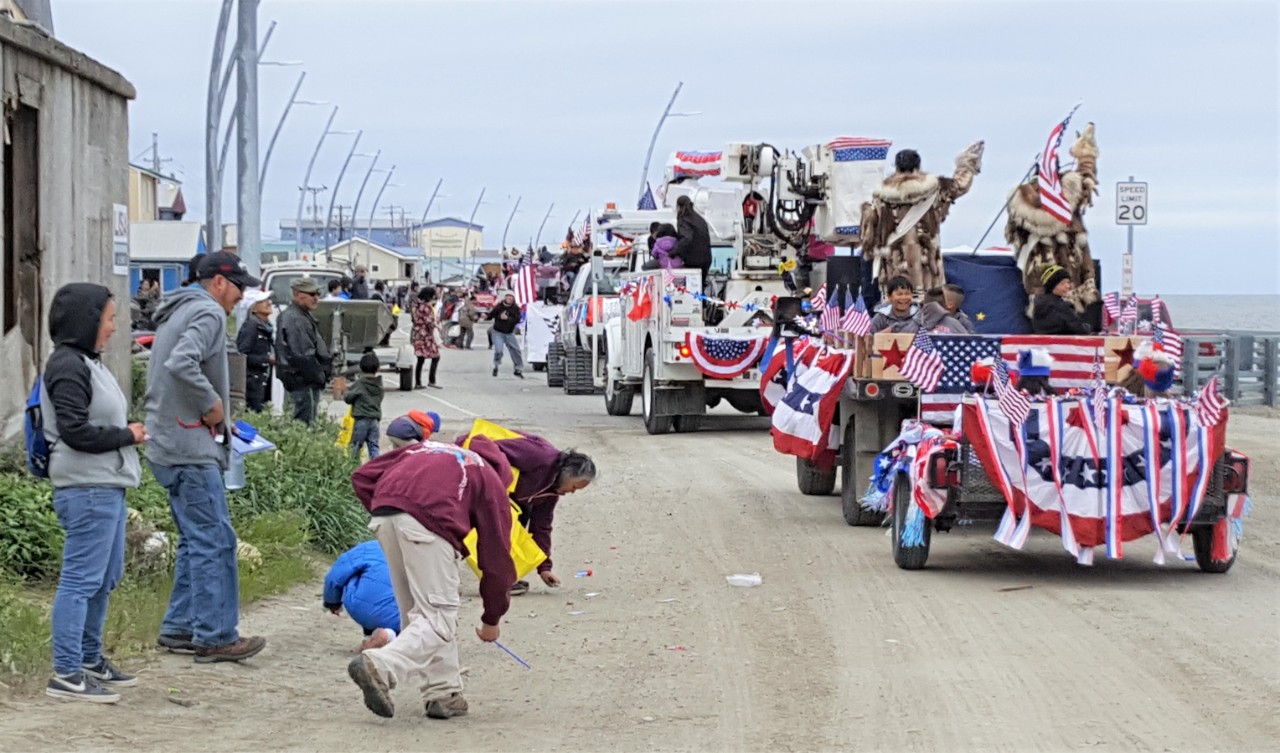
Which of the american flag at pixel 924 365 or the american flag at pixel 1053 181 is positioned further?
the american flag at pixel 1053 181

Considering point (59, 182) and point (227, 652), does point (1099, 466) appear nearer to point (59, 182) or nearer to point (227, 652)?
point (227, 652)

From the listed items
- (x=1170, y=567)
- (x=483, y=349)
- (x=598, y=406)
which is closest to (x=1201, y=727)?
(x=1170, y=567)

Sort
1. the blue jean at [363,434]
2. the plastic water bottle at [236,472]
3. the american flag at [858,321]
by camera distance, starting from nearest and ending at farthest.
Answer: the plastic water bottle at [236,472] < the american flag at [858,321] < the blue jean at [363,434]

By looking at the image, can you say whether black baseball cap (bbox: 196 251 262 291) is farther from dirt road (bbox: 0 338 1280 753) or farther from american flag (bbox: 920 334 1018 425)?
american flag (bbox: 920 334 1018 425)

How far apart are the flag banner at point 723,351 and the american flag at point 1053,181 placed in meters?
7.11

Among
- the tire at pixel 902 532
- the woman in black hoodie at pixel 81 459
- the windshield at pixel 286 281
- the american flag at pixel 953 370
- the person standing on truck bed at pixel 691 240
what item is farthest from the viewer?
the windshield at pixel 286 281

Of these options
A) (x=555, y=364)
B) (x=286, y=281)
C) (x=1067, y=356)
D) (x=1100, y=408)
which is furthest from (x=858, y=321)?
(x=555, y=364)

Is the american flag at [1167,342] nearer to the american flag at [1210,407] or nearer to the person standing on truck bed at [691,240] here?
the american flag at [1210,407]

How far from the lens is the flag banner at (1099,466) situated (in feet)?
36.8

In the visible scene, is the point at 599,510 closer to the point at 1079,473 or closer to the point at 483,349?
the point at 1079,473

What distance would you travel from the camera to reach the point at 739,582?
1161 cm

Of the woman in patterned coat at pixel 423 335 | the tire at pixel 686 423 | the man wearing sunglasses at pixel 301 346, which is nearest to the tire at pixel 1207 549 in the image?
the man wearing sunglasses at pixel 301 346

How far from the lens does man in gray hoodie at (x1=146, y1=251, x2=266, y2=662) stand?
27.8 ft

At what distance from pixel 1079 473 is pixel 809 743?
4.55 meters
